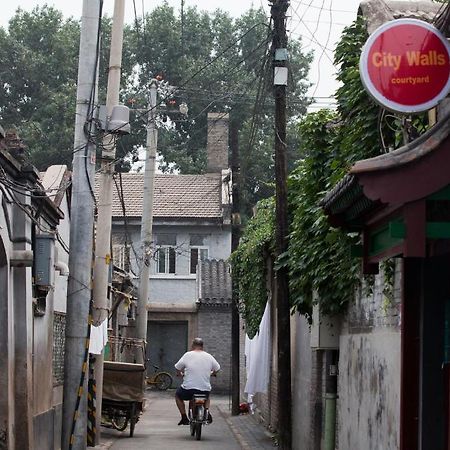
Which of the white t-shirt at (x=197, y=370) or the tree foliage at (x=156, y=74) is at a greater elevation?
the tree foliage at (x=156, y=74)

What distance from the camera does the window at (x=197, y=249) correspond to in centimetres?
4312

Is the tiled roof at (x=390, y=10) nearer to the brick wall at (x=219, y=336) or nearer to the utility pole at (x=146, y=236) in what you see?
the utility pole at (x=146, y=236)

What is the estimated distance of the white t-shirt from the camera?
21203mm

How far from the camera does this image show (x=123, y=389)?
826 inches

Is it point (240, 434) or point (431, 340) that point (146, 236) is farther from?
point (431, 340)

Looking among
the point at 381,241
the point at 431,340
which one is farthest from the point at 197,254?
the point at 381,241

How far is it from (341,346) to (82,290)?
3.97m

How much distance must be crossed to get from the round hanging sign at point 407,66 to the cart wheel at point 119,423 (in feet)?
46.3

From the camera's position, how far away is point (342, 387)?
44.2ft

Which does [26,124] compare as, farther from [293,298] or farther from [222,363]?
[293,298]

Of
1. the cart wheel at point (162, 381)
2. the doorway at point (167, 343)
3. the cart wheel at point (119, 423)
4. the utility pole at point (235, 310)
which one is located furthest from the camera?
the doorway at point (167, 343)

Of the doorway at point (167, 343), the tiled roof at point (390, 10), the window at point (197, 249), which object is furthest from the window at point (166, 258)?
the tiled roof at point (390, 10)

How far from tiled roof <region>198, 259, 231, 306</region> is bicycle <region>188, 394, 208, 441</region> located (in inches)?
756

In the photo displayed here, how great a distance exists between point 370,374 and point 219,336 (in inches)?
1163
